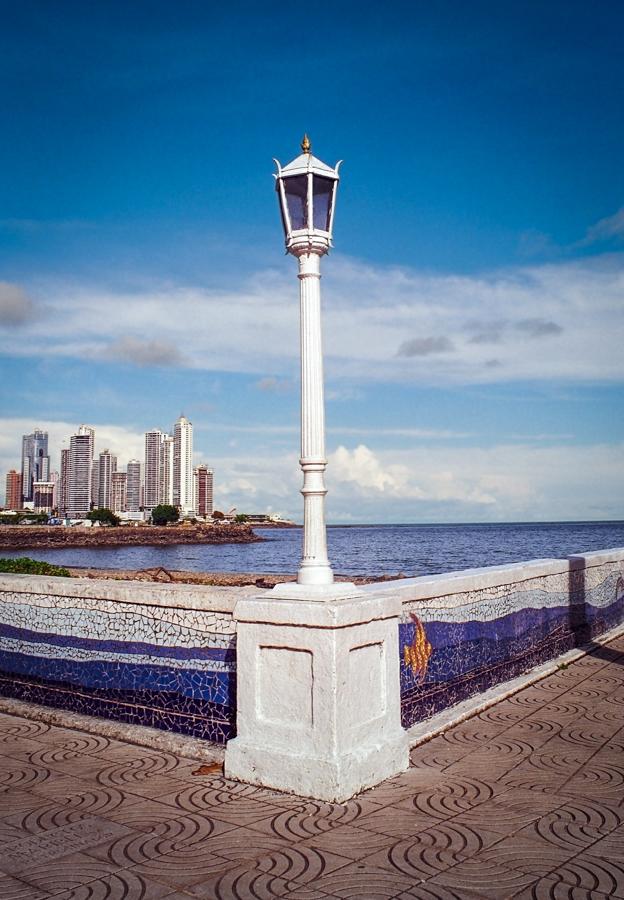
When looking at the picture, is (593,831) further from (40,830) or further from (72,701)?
(72,701)

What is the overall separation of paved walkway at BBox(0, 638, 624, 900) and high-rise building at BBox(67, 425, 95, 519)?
17041 centimetres

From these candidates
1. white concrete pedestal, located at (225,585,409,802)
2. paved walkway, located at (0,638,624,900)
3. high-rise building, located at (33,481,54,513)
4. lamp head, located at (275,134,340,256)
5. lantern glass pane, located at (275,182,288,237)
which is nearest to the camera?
paved walkway, located at (0,638,624,900)

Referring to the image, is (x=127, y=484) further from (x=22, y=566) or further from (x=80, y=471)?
(x=22, y=566)

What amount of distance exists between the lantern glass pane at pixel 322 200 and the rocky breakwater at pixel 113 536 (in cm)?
9220

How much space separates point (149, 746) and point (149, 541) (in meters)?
109

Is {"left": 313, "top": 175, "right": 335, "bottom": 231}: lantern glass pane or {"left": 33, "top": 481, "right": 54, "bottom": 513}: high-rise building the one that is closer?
{"left": 313, "top": 175, "right": 335, "bottom": 231}: lantern glass pane

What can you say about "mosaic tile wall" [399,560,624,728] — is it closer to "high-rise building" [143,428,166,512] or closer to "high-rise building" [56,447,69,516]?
"high-rise building" [143,428,166,512]

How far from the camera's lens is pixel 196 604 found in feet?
17.3

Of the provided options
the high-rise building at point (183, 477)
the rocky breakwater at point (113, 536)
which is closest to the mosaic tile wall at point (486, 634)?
the rocky breakwater at point (113, 536)

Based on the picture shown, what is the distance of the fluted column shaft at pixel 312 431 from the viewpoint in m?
4.68

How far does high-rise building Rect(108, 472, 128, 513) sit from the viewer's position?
172 metres

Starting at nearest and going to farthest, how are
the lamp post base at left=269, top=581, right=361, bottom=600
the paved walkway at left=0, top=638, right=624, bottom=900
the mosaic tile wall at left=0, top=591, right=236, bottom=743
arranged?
the paved walkway at left=0, top=638, right=624, bottom=900, the lamp post base at left=269, top=581, right=361, bottom=600, the mosaic tile wall at left=0, top=591, right=236, bottom=743

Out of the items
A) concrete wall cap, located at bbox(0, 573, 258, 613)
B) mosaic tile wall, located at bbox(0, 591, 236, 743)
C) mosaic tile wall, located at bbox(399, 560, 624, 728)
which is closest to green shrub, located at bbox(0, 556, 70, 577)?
concrete wall cap, located at bbox(0, 573, 258, 613)

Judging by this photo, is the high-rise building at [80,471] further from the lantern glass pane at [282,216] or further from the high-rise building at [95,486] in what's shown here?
the lantern glass pane at [282,216]
